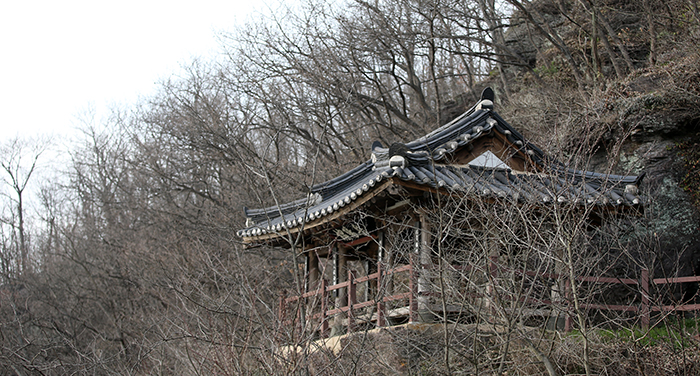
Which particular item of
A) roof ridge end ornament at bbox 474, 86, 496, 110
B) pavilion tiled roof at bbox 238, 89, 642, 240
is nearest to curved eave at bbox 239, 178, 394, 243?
pavilion tiled roof at bbox 238, 89, 642, 240

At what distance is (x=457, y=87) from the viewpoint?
25078 mm

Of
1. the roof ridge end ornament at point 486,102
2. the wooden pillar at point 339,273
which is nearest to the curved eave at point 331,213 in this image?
the wooden pillar at point 339,273

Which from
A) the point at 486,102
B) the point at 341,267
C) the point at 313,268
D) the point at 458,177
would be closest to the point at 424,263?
the point at 458,177

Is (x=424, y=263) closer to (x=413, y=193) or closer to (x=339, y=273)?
(x=413, y=193)

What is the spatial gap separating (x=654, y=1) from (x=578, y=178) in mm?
7869

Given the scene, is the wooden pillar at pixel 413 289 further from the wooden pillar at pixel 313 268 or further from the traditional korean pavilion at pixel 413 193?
the wooden pillar at pixel 313 268

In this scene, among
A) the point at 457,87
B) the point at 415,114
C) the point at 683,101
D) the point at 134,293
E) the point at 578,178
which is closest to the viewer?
the point at 578,178

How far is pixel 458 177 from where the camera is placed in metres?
8.84

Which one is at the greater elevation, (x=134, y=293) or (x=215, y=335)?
A: (x=215, y=335)

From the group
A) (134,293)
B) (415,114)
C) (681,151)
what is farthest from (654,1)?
(134,293)

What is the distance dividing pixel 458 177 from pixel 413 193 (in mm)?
795

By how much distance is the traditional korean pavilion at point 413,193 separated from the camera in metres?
8.10

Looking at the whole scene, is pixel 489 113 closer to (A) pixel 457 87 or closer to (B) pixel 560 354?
(B) pixel 560 354

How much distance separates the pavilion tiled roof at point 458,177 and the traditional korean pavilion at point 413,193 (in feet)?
0.05
